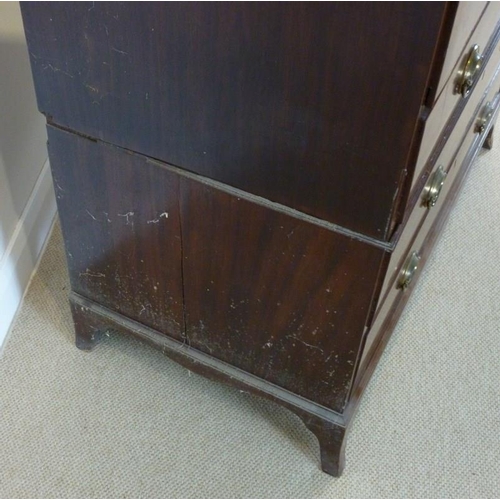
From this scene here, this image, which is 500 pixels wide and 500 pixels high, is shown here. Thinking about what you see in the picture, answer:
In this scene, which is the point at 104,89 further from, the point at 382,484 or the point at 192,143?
the point at 382,484

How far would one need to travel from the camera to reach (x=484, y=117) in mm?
1446

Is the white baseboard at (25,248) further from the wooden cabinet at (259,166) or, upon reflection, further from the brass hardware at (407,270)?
the brass hardware at (407,270)

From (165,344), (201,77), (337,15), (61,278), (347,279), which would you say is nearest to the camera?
(337,15)

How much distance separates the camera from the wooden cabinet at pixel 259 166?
0.72 metres

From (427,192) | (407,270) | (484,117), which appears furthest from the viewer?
(484,117)

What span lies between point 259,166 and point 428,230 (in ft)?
1.95

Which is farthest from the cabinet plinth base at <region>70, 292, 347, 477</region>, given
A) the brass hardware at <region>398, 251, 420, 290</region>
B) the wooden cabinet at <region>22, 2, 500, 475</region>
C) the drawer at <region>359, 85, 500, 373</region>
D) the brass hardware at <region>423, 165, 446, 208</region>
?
the brass hardware at <region>423, 165, 446, 208</region>

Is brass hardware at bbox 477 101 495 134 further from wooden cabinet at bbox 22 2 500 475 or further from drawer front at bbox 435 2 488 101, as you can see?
drawer front at bbox 435 2 488 101

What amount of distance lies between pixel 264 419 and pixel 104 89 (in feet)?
2.36

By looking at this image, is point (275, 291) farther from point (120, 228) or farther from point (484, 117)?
point (484, 117)

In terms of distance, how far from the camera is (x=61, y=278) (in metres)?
1.53

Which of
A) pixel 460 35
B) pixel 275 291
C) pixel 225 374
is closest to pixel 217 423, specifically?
pixel 225 374

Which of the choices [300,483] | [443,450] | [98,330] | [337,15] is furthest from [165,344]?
[337,15]

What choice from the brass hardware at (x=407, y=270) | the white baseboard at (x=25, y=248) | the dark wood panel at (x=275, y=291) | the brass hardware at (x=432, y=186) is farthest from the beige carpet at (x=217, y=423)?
the brass hardware at (x=432, y=186)
